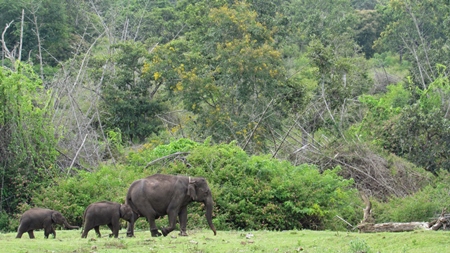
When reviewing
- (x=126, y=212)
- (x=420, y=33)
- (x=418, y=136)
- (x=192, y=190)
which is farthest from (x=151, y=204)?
(x=420, y=33)

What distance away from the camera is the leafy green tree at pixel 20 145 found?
2128 cm

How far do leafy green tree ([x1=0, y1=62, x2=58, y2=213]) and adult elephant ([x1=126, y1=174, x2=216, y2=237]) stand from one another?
8911 mm

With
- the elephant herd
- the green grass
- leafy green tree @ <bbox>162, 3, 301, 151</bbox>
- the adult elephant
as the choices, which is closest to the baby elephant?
the elephant herd

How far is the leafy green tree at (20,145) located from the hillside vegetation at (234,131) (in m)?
0.04

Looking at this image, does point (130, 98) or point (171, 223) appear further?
point (130, 98)

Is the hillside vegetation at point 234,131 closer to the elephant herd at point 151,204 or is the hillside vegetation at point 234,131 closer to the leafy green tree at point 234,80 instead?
the leafy green tree at point 234,80

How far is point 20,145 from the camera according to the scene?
21406 millimetres

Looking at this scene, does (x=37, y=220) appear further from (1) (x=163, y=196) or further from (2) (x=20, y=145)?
(2) (x=20, y=145)

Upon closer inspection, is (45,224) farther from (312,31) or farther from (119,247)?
(312,31)

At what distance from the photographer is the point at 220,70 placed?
2831 cm

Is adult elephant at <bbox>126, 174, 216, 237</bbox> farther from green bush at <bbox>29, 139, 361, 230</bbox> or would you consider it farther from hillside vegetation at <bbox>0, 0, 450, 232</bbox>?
green bush at <bbox>29, 139, 361, 230</bbox>

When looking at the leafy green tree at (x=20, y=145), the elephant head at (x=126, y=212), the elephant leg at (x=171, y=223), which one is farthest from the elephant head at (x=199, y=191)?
the leafy green tree at (x=20, y=145)

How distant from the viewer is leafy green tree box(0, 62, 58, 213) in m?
21.3

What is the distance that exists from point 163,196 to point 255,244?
81.9 inches
